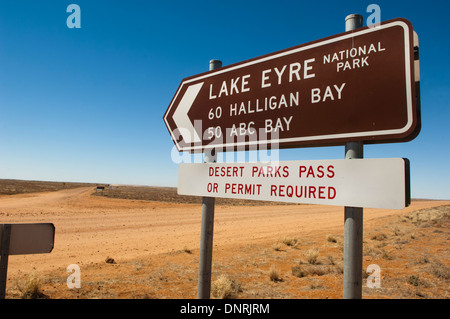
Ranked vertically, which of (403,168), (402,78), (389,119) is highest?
(402,78)

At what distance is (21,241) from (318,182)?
3097 millimetres

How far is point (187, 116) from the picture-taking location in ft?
12.4

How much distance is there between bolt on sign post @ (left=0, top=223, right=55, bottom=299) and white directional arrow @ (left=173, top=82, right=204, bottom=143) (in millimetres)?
1952

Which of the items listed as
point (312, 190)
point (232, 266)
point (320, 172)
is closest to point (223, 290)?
point (232, 266)

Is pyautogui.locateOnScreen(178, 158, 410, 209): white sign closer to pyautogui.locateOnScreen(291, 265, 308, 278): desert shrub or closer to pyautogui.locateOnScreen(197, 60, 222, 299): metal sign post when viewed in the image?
pyautogui.locateOnScreen(197, 60, 222, 299): metal sign post

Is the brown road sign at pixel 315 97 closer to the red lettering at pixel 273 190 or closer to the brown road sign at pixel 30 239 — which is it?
the red lettering at pixel 273 190

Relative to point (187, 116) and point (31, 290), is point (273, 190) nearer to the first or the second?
point (187, 116)

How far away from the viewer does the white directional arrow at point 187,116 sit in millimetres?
3692

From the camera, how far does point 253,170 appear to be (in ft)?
9.35

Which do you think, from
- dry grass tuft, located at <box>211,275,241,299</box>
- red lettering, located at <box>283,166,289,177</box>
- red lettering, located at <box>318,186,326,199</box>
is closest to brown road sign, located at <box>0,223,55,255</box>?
red lettering, located at <box>283,166,289,177</box>
